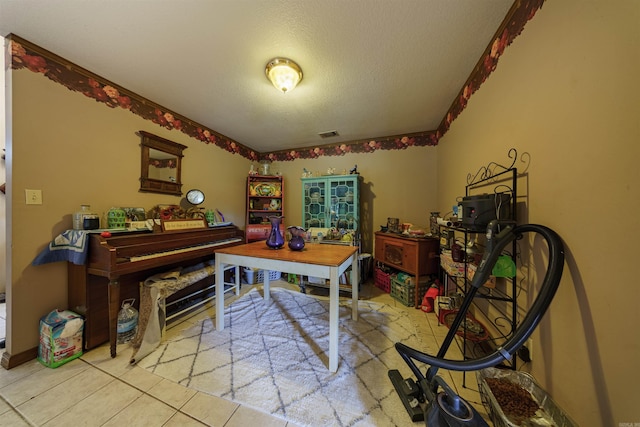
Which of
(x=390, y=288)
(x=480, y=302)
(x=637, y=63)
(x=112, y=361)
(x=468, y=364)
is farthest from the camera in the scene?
(x=390, y=288)

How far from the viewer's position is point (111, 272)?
148cm

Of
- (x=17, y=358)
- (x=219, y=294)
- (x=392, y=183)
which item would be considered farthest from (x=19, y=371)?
(x=392, y=183)

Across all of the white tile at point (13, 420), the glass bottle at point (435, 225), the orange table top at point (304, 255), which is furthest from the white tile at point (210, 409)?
the glass bottle at point (435, 225)

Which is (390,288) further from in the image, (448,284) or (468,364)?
(468,364)

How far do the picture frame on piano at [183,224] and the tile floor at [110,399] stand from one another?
112 cm

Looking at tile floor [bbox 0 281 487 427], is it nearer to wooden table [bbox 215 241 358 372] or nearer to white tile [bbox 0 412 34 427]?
white tile [bbox 0 412 34 427]

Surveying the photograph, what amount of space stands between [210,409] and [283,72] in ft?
7.98

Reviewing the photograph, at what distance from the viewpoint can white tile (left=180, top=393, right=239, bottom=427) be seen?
1.10 m

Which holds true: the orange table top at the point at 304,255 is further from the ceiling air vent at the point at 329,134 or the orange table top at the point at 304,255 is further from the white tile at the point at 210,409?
the ceiling air vent at the point at 329,134

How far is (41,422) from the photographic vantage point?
3.52 ft

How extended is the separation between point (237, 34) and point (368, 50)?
97 centimetres

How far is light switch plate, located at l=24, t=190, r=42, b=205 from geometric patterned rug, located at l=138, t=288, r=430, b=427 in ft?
4.81

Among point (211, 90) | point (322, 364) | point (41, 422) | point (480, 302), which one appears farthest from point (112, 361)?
point (480, 302)

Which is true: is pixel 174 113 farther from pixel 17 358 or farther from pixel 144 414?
pixel 144 414
